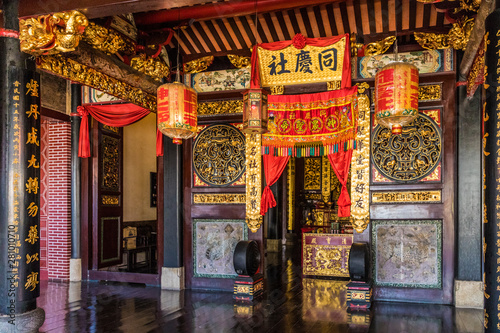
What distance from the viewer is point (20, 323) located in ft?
10.6

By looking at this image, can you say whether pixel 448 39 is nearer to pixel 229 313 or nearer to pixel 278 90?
pixel 278 90

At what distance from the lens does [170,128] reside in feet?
13.6

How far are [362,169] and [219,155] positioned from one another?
1.84 meters

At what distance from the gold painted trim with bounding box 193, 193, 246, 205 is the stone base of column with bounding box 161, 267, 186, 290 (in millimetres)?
928

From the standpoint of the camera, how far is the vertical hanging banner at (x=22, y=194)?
3290 mm

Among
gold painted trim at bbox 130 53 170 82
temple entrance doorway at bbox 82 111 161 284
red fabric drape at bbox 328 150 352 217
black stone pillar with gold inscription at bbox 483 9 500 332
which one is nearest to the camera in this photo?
black stone pillar with gold inscription at bbox 483 9 500 332

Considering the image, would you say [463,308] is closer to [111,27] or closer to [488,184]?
[488,184]

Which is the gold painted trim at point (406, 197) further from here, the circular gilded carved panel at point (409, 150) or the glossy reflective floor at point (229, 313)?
the glossy reflective floor at point (229, 313)

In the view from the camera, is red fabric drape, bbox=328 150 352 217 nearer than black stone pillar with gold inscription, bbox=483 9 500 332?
No

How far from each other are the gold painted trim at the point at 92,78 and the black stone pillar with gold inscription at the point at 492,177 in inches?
136

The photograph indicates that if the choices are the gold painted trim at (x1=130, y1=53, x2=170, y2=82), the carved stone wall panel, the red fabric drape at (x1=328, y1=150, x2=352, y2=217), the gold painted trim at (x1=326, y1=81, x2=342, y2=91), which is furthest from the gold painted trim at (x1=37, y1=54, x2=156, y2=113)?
the carved stone wall panel

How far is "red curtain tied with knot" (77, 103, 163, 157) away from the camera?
5.87 meters

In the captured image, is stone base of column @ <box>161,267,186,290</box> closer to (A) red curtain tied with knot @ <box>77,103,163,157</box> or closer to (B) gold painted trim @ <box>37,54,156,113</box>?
(A) red curtain tied with knot @ <box>77,103,163,157</box>

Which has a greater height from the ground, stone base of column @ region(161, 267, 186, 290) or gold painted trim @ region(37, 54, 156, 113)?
gold painted trim @ region(37, 54, 156, 113)
